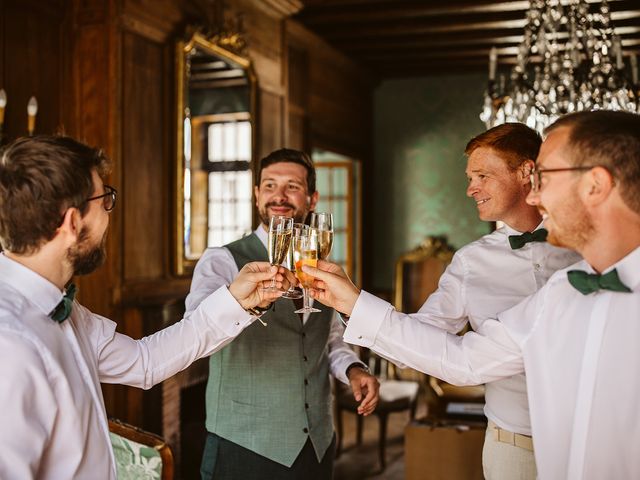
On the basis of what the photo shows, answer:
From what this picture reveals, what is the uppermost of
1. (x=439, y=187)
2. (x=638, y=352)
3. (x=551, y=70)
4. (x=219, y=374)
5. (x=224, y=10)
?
(x=224, y=10)

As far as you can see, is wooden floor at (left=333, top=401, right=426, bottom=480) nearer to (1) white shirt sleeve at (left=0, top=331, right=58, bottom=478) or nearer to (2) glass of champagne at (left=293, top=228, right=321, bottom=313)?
(2) glass of champagne at (left=293, top=228, right=321, bottom=313)

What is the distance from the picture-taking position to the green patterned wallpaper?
7.96 m

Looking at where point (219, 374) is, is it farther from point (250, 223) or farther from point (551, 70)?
point (551, 70)

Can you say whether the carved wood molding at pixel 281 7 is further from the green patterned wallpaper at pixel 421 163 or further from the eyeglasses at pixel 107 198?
the eyeglasses at pixel 107 198

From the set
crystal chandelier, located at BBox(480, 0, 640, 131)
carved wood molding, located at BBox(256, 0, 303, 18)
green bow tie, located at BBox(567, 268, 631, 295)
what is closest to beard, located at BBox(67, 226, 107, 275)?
green bow tie, located at BBox(567, 268, 631, 295)

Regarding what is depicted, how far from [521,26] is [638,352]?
5390 millimetres

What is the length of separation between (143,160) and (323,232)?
236 centimetres

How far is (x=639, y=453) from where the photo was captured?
→ 1370 mm

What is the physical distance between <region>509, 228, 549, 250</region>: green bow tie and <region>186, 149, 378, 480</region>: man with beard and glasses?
648mm

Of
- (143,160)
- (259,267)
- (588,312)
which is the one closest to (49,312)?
(259,267)

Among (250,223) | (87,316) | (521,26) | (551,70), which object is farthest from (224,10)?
(87,316)

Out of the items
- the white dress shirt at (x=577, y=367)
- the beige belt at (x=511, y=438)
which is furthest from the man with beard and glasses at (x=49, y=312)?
the beige belt at (x=511, y=438)

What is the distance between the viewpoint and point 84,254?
1.51 m

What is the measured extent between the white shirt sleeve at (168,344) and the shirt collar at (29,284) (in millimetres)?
320
